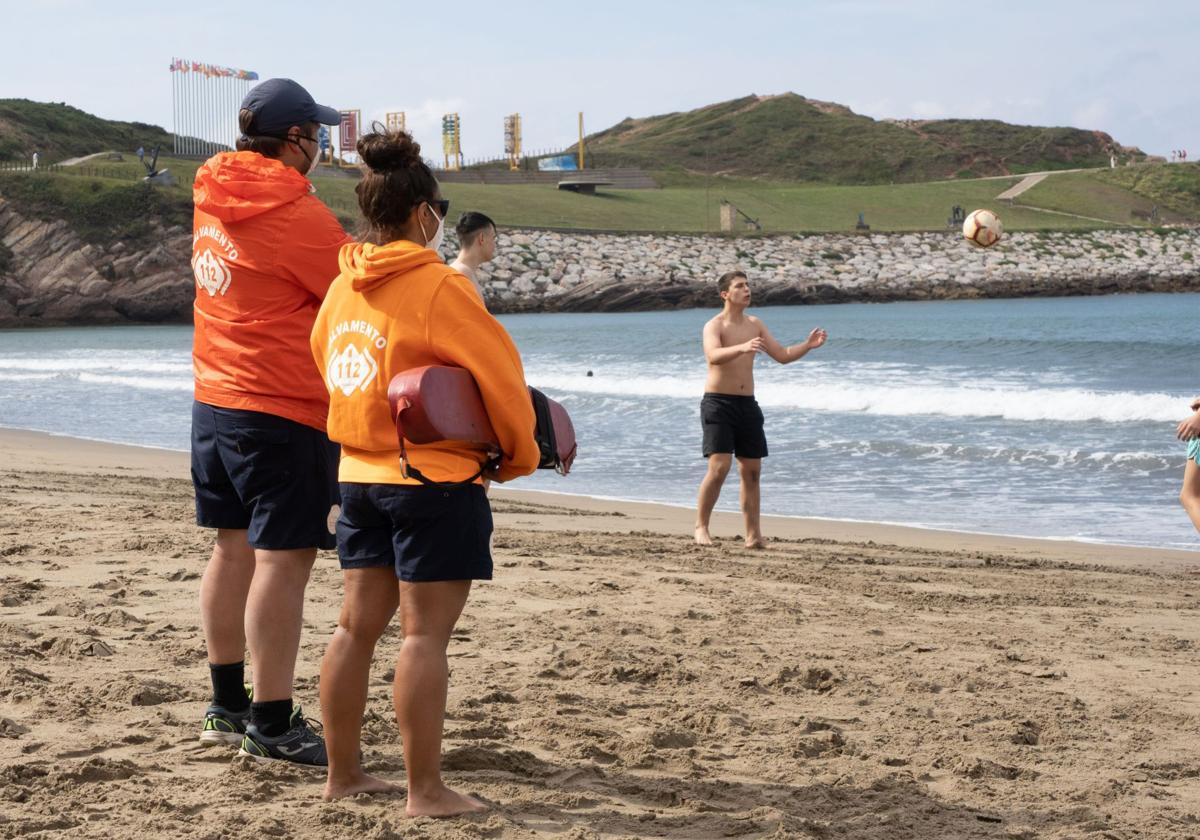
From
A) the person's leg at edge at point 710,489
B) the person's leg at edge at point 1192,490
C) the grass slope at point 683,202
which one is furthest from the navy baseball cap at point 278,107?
the grass slope at point 683,202

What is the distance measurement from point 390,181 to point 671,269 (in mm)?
58946

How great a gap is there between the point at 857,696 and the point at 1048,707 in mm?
658

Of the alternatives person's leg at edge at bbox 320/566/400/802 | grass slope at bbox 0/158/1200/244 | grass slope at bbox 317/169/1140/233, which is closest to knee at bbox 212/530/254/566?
person's leg at edge at bbox 320/566/400/802

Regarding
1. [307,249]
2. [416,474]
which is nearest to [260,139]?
[307,249]

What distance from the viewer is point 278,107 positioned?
3904 mm

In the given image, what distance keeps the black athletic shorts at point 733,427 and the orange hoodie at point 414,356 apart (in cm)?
560

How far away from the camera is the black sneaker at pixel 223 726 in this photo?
157 inches

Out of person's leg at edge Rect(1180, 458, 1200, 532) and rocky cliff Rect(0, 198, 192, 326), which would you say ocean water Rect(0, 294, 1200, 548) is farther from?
rocky cliff Rect(0, 198, 192, 326)

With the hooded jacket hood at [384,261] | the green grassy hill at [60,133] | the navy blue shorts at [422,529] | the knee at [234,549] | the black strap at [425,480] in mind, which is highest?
the green grassy hill at [60,133]

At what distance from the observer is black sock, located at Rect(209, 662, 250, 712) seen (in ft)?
13.4

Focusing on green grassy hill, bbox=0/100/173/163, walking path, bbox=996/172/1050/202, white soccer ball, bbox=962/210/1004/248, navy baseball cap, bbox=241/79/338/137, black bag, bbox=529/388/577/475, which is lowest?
black bag, bbox=529/388/577/475

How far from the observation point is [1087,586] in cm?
732

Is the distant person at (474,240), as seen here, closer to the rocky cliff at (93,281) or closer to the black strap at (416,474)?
the black strap at (416,474)

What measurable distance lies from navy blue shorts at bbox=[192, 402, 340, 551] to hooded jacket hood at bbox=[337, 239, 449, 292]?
0.63 m
